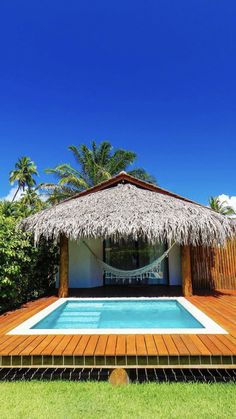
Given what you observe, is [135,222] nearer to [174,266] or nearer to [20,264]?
[20,264]

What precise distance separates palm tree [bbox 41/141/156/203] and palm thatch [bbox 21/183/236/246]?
25.5ft

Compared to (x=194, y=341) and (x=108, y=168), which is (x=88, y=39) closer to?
(x=108, y=168)

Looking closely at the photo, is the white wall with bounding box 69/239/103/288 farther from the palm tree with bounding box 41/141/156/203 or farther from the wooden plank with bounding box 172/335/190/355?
the palm tree with bounding box 41/141/156/203

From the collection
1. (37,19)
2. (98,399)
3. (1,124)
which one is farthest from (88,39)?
(98,399)

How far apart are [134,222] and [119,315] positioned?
6.09 feet

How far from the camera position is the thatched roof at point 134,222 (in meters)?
5.67

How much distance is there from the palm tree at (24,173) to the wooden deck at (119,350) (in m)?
23.7

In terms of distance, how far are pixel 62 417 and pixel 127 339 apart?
1.08 meters

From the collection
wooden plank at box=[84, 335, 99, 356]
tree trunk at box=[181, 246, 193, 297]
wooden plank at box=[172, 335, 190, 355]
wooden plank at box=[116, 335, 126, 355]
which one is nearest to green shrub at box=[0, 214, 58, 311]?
wooden plank at box=[84, 335, 99, 356]

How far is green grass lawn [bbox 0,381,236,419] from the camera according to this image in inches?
88.7

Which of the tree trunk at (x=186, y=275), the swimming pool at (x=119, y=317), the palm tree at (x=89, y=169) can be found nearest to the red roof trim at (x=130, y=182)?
the tree trunk at (x=186, y=275)

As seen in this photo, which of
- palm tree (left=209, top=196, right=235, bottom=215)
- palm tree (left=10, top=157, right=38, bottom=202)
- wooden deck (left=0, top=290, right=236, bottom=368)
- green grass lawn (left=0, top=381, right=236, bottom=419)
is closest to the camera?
green grass lawn (left=0, top=381, right=236, bottom=419)

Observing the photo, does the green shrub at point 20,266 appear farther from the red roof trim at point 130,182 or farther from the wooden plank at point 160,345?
the wooden plank at point 160,345

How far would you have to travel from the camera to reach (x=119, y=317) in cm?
475
